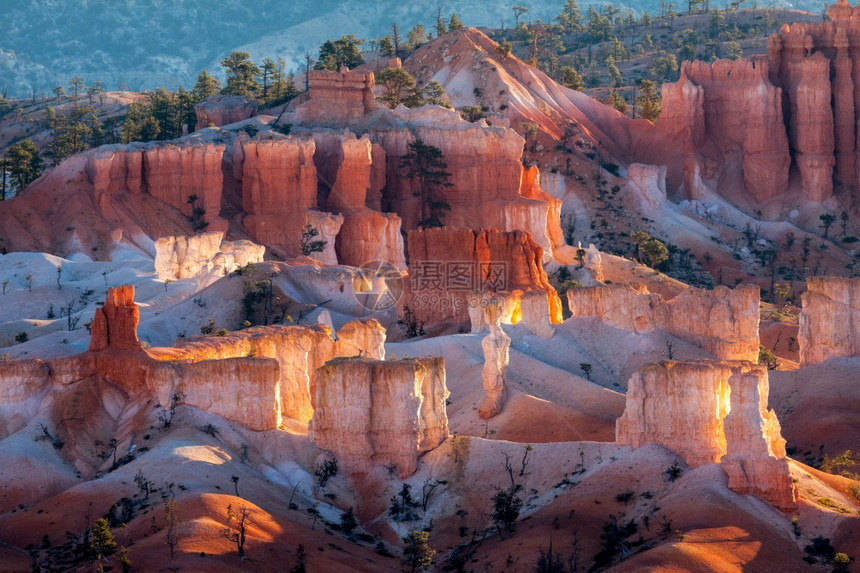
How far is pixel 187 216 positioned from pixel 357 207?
34.8 feet

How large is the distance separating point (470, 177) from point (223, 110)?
69.4 feet

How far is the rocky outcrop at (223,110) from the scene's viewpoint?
13062 centimetres

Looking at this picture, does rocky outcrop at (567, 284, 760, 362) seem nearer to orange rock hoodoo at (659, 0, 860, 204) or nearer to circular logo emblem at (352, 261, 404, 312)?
circular logo emblem at (352, 261, 404, 312)

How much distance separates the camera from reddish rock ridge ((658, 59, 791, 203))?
139m

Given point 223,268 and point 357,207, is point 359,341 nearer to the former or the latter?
point 223,268

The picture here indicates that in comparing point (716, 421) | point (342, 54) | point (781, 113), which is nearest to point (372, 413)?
point (716, 421)

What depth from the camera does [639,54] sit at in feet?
632

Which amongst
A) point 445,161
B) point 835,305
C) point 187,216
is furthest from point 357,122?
point 835,305

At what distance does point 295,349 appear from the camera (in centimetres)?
7219

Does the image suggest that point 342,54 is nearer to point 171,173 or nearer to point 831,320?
point 171,173

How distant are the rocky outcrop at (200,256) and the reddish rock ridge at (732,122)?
47411 millimetres

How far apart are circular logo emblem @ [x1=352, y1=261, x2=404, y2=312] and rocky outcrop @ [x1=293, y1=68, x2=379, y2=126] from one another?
2351 cm

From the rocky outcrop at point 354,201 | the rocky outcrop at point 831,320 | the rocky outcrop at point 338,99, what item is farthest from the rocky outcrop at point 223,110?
the rocky outcrop at point 831,320

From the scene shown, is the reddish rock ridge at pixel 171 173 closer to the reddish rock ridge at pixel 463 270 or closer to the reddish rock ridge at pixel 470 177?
the reddish rock ridge at pixel 470 177
